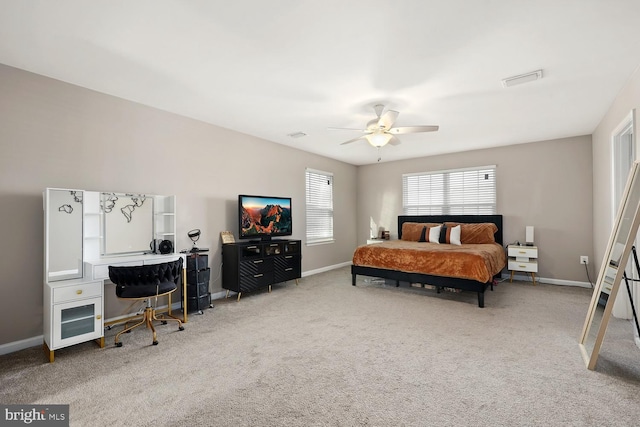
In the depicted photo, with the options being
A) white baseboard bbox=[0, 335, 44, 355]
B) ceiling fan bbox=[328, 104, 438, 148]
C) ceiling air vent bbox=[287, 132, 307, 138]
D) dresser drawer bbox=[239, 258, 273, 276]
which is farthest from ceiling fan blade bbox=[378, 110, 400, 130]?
white baseboard bbox=[0, 335, 44, 355]

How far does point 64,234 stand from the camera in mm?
3051

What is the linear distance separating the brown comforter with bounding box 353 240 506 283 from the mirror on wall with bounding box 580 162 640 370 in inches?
50.5

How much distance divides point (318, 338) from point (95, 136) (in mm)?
3321

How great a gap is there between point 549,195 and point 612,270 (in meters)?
3.41

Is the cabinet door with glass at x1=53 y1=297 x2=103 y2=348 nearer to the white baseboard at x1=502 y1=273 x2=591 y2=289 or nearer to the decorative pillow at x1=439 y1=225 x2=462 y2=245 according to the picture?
the decorative pillow at x1=439 y1=225 x2=462 y2=245

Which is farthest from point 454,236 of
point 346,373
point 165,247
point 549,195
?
point 165,247

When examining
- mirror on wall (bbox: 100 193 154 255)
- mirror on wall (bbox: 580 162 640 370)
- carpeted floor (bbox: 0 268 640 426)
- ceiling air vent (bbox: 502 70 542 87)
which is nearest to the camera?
carpeted floor (bbox: 0 268 640 426)

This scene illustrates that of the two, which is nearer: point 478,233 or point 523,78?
point 523,78

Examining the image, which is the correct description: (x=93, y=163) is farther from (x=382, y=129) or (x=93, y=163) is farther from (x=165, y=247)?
(x=382, y=129)

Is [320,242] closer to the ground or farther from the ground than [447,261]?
farther from the ground

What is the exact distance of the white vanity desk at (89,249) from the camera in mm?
2713

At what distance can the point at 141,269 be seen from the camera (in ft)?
9.75

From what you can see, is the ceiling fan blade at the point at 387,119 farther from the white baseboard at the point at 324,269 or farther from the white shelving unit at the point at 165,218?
the white baseboard at the point at 324,269

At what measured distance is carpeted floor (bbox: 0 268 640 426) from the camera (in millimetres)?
1873
